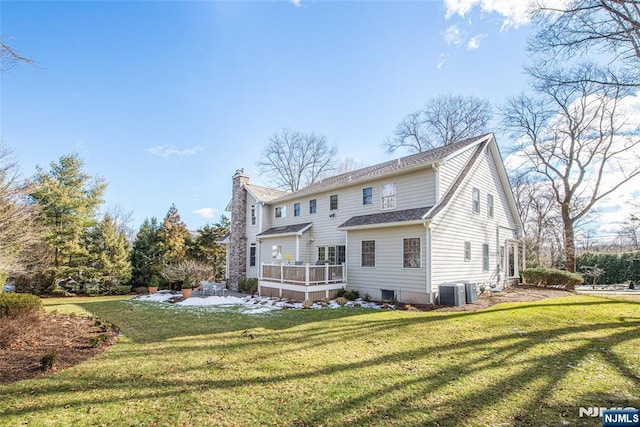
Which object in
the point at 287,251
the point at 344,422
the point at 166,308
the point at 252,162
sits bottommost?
the point at 166,308

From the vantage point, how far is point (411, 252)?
40.8 ft

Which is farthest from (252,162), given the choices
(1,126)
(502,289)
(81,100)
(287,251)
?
(502,289)

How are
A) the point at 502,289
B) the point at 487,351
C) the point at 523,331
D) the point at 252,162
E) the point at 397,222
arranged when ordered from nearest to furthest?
1. the point at 487,351
2. the point at 523,331
3. the point at 397,222
4. the point at 502,289
5. the point at 252,162

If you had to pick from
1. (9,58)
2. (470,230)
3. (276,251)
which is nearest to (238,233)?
(276,251)

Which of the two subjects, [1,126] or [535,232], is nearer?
[1,126]

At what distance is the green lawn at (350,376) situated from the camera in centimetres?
377

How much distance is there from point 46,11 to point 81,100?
4.51 metres

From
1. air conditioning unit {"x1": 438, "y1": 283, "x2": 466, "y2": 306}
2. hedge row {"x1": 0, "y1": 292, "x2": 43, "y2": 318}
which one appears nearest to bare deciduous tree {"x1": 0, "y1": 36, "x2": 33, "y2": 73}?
hedge row {"x1": 0, "y1": 292, "x2": 43, "y2": 318}

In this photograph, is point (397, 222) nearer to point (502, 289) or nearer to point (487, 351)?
point (487, 351)

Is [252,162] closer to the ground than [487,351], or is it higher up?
higher up

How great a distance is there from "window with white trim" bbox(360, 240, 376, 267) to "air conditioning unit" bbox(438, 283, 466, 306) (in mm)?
3006

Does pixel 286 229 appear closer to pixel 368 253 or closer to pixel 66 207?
pixel 368 253

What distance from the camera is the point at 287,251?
58.5 ft

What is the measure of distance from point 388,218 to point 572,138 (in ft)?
59.0
